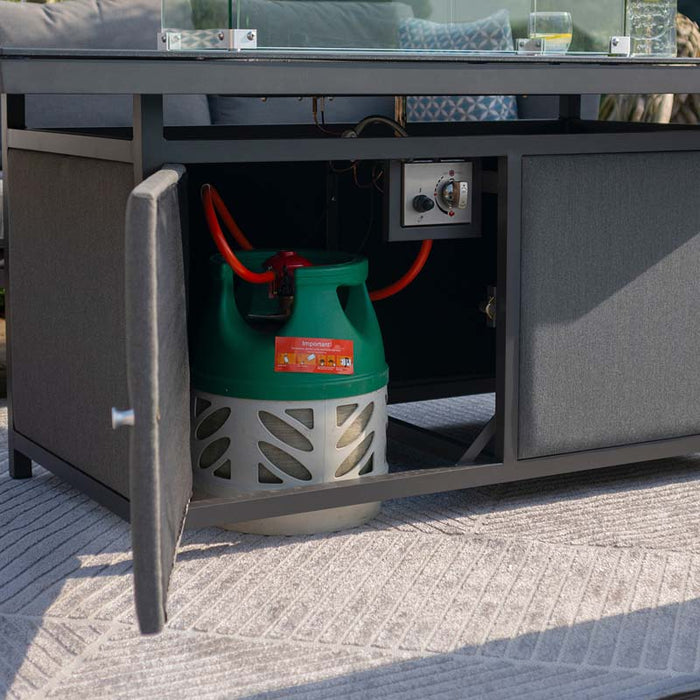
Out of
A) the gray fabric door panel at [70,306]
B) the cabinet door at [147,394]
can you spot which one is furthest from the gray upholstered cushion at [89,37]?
the cabinet door at [147,394]

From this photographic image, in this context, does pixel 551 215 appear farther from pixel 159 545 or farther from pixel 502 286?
pixel 159 545

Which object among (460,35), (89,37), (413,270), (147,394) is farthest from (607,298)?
(89,37)

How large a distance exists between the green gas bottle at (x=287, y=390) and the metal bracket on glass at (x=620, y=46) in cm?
51

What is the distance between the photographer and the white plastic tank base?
1717 mm

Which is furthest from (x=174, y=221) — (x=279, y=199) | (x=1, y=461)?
(x=1, y=461)

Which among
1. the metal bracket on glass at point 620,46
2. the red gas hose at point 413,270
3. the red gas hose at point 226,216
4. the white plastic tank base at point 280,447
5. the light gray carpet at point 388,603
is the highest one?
the metal bracket on glass at point 620,46

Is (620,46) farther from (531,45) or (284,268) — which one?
(284,268)

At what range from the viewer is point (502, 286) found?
1.78 meters

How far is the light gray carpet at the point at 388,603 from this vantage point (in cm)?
131

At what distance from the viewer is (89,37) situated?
112 inches

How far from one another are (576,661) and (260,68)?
2.59ft

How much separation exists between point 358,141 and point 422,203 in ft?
0.58

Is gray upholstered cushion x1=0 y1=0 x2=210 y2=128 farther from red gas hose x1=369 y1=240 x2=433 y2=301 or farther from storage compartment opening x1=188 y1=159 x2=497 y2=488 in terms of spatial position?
red gas hose x1=369 y1=240 x2=433 y2=301

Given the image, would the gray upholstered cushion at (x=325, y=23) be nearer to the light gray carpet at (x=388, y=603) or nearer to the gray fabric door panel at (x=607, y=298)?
the gray fabric door panel at (x=607, y=298)
